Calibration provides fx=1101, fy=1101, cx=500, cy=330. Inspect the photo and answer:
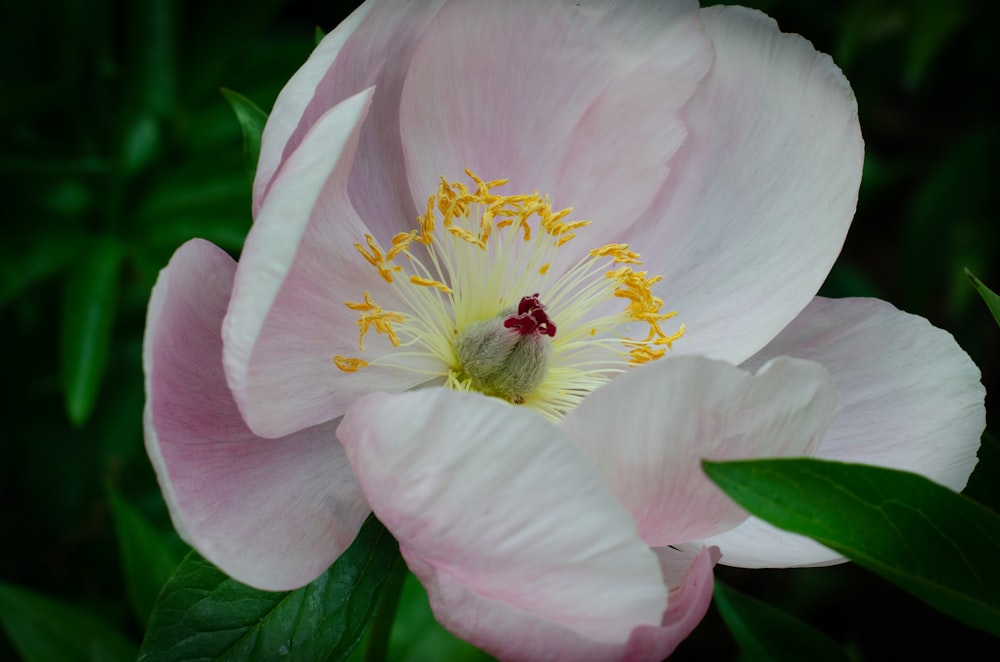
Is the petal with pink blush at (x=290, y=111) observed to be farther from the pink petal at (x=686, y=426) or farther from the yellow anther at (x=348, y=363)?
the pink petal at (x=686, y=426)

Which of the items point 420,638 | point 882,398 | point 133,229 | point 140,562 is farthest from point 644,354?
point 133,229

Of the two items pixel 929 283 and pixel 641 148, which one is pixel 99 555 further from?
pixel 929 283

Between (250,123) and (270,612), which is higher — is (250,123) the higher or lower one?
the higher one

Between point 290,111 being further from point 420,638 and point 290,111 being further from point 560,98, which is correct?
point 420,638

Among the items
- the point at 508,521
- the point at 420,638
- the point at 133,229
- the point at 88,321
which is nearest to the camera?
the point at 508,521

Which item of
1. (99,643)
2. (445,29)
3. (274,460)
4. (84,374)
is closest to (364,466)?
(274,460)

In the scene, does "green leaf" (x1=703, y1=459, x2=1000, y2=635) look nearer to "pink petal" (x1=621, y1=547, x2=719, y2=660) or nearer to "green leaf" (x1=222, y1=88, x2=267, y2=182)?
"pink petal" (x1=621, y1=547, x2=719, y2=660)

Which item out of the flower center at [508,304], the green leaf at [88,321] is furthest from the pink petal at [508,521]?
the green leaf at [88,321]
